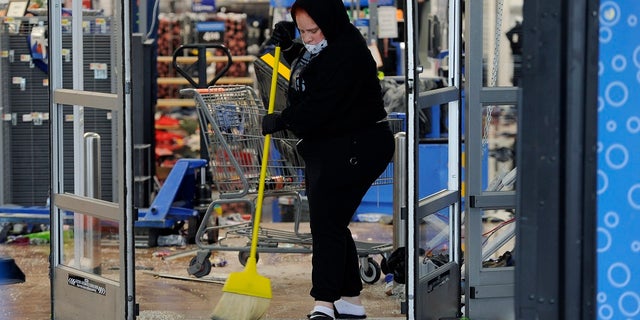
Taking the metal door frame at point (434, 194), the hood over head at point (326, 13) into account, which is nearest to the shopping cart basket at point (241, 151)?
the metal door frame at point (434, 194)

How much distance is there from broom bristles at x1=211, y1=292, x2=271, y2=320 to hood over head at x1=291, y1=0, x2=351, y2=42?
53.3 inches

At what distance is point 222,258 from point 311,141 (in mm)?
3079

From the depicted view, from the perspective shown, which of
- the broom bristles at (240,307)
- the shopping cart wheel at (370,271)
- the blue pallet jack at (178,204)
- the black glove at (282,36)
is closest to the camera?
the broom bristles at (240,307)

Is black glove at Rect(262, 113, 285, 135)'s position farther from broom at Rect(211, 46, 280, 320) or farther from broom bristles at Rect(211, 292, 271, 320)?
broom bristles at Rect(211, 292, 271, 320)

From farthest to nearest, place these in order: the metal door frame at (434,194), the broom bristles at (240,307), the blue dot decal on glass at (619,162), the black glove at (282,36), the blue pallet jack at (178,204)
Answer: the blue pallet jack at (178,204)
the black glove at (282,36)
the broom bristles at (240,307)
the metal door frame at (434,194)
the blue dot decal on glass at (619,162)

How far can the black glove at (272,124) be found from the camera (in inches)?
231

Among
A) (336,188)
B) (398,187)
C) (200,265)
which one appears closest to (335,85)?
(336,188)

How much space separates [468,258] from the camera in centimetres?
619

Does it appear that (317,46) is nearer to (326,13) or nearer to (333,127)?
(326,13)

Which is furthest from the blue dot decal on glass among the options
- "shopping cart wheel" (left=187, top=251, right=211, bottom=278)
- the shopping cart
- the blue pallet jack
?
the blue pallet jack

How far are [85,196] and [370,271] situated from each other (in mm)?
2002

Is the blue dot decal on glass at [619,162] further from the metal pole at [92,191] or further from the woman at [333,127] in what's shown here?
the metal pole at [92,191]

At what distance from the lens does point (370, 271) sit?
7.62 m

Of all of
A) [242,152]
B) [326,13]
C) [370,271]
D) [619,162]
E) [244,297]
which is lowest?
[370,271]
